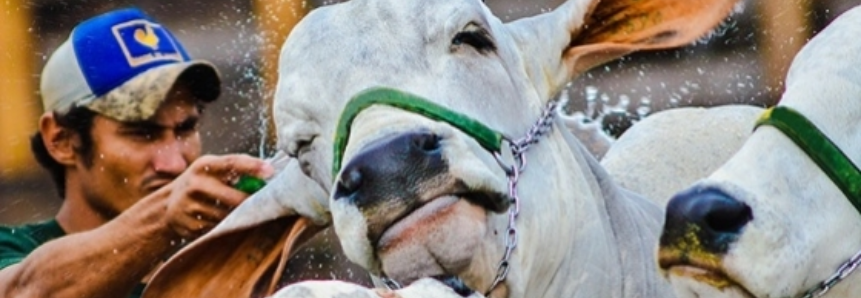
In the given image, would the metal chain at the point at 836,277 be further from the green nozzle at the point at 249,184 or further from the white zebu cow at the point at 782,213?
the green nozzle at the point at 249,184

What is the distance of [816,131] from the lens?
4523mm

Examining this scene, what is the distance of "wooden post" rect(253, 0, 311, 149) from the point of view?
8.19 m

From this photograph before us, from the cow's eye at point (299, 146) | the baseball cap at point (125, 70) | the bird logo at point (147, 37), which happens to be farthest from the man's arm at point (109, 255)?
the cow's eye at point (299, 146)

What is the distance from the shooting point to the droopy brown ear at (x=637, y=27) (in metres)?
5.18

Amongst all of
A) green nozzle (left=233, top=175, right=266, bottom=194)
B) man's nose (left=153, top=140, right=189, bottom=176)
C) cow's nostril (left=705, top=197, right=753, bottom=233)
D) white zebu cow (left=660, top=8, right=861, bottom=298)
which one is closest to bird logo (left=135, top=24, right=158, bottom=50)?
man's nose (left=153, top=140, right=189, bottom=176)

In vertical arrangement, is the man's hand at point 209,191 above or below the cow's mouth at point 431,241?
below

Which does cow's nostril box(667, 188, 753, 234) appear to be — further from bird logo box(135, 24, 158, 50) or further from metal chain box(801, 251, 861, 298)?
bird logo box(135, 24, 158, 50)

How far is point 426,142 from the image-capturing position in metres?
4.64

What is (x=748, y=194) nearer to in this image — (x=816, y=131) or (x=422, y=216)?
(x=816, y=131)

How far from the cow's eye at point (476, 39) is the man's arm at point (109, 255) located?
3.55 ft

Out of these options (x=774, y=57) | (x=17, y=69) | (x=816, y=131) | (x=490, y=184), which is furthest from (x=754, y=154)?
(x=17, y=69)

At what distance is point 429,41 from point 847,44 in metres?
0.74

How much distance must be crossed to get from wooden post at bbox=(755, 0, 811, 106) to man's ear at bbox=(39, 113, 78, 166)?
6.56 ft

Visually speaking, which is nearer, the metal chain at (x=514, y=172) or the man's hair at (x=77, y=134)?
the metal chain at (x=514, y=172)
